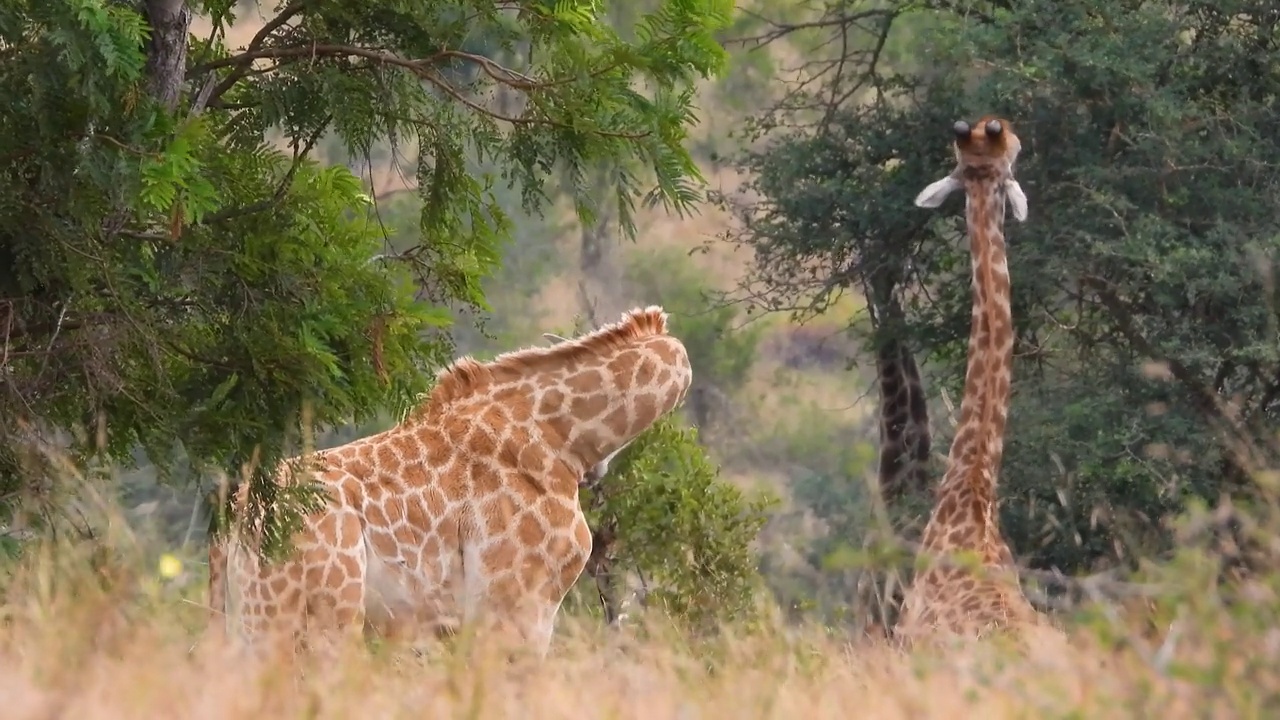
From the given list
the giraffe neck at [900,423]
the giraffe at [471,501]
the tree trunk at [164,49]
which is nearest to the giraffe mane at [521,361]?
the giraffe at [471,501]

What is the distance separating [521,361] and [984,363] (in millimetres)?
2081

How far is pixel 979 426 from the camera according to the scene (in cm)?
828

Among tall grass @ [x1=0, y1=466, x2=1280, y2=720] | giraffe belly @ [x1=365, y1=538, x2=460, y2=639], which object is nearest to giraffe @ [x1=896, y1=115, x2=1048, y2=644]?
giraffe belly @ [x1=365, y1=538, x2=460, y2=639]

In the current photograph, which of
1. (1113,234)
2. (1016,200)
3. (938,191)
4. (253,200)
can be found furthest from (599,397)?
(1113,234)


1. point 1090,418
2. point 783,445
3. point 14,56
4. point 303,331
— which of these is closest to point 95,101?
point 14,56

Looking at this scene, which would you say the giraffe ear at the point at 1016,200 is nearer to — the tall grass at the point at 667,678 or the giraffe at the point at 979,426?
the giraffe at the point at 979,426

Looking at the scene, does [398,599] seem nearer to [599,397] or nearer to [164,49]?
[599,397]

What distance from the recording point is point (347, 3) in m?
7.02

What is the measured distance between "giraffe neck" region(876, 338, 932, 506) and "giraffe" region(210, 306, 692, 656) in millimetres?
5469

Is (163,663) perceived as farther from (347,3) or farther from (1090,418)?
(1090,418)

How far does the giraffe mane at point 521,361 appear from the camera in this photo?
27.9ft

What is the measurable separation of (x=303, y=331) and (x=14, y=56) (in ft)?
4.13

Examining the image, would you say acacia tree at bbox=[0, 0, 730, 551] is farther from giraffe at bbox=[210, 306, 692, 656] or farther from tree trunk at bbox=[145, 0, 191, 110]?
giraffe at bbox=[210, 306, 692, 656]

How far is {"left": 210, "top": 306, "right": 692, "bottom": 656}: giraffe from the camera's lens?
24.5 ft
